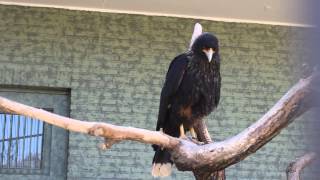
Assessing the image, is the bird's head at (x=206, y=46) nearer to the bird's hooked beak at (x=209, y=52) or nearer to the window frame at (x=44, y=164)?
the bird's hooked beak at (x=209, y=52)

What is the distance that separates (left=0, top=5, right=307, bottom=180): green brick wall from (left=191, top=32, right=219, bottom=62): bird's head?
98.4 inches

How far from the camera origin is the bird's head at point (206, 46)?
159 inches

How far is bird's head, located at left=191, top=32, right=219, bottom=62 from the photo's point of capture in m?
4.05

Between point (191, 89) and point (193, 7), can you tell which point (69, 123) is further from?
point (193, 7)

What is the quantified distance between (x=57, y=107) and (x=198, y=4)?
2038 mm

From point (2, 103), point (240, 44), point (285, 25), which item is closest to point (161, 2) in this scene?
point (240, 44)

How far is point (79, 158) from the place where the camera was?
6.54 metres

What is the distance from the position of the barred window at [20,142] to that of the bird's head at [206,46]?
297cm

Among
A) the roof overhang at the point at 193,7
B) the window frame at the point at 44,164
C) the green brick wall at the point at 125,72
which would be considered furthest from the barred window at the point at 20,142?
the roof overhang at the point at 193,7

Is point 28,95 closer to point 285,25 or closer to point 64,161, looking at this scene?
point 64,161

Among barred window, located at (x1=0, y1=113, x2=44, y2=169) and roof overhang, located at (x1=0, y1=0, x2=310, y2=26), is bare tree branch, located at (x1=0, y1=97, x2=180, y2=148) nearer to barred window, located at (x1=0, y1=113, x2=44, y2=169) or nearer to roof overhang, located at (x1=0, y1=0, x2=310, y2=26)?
barred window, located at (x1=0, y1=113, x2=44, y2=169)

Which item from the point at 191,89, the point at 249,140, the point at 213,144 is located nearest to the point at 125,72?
the point at 191,89

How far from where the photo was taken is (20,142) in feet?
21.3

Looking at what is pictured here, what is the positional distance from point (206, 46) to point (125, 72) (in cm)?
289
